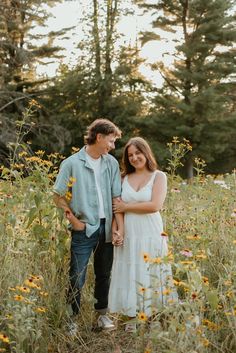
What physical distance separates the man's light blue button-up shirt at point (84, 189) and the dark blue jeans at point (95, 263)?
8 cm

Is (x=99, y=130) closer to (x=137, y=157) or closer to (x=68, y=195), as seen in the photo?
(x=137, y=157)

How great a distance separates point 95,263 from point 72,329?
0.48 m

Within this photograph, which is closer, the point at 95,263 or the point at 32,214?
the point at 32,214

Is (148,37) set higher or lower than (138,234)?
higher

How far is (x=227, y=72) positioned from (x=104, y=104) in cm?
479

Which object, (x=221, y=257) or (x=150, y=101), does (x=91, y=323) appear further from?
(x=150, y=101)

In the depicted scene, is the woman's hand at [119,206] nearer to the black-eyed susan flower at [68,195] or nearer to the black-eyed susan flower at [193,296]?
the black-eyed susan flower at [68,195]

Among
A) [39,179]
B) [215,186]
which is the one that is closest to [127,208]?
[39,179]

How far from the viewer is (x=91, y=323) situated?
3.51 metres

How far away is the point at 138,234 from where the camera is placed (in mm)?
3459

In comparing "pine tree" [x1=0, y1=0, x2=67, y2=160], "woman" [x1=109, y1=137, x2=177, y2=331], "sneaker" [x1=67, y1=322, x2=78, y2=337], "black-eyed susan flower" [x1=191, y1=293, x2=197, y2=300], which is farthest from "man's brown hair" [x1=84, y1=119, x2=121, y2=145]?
"pine tree" [x1=0, y1=0, x2=67, y2=160]

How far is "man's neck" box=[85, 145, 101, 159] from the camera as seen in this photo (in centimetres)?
336

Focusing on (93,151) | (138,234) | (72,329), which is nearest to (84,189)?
(93,151)

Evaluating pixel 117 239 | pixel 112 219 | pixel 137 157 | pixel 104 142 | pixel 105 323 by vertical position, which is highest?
pixel 104 142
